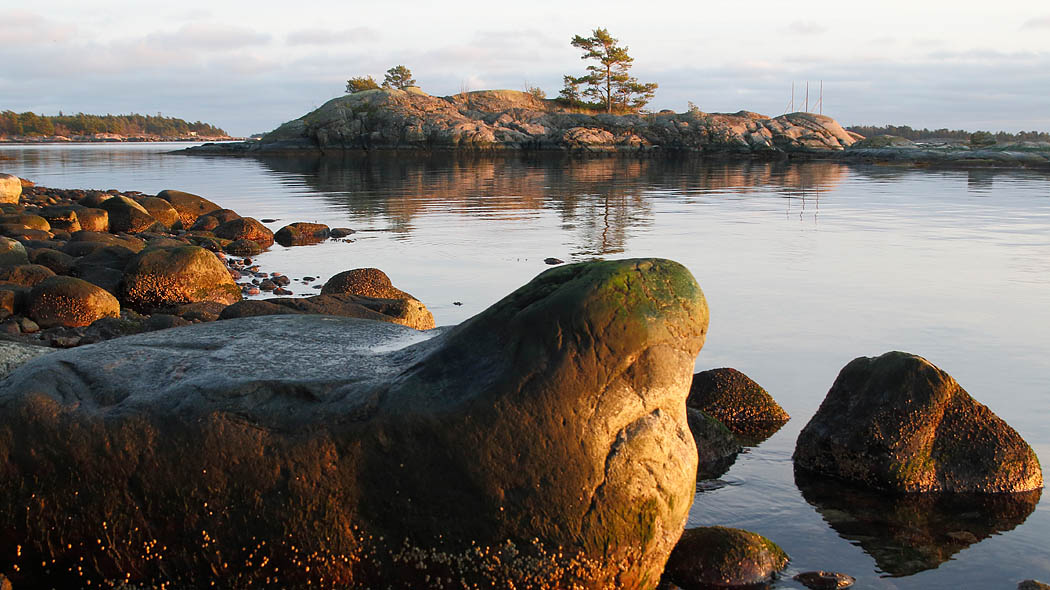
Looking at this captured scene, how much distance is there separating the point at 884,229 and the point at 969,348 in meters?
11.1

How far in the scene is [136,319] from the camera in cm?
973

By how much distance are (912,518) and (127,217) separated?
18504 mm

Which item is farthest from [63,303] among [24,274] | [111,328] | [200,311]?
[24,274]

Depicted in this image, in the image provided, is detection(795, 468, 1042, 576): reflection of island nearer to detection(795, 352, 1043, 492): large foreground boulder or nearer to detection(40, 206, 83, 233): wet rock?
detection(795, 352, 1043, 492): large foreground boulder

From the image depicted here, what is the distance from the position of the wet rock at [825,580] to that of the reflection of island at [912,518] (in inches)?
14.4

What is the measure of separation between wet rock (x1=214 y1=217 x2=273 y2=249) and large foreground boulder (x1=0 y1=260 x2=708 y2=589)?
14789 mm

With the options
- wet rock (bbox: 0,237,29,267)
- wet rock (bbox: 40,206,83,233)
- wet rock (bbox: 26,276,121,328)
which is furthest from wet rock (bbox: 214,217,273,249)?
wet rock (bbox: 26,276,121,328)

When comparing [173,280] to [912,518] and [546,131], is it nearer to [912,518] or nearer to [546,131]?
[912,518]

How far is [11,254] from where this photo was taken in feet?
41.3

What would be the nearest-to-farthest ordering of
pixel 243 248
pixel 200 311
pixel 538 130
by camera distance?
pixel 200 311 → pixel 243 248 → pixel 538 130

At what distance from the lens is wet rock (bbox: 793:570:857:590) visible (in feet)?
15.8

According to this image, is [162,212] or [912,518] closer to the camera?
[912,518]

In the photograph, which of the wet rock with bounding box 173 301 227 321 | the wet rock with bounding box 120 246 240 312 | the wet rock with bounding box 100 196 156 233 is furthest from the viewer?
the wet rock with bounding box 100 196 156 233

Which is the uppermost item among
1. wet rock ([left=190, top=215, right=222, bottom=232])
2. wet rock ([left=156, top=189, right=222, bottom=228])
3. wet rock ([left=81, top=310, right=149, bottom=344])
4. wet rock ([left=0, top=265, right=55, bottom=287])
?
wet rock ([left=156, top=189, right=222, bottom=228])
